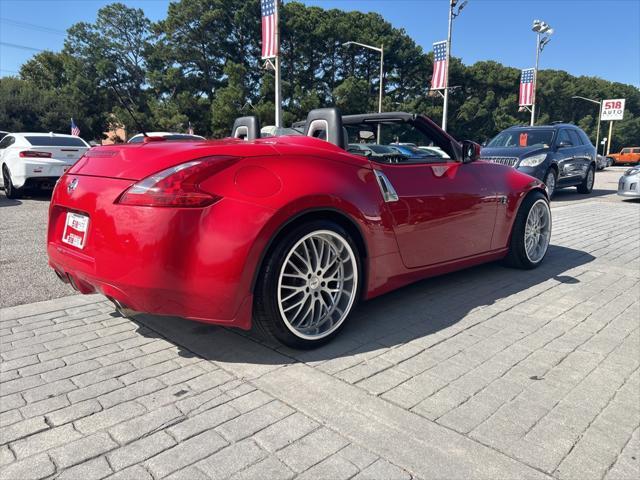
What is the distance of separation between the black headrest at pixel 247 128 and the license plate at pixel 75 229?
156cm

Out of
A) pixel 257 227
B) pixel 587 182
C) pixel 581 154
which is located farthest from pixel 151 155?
pixel 587 182

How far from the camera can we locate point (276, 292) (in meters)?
2.54

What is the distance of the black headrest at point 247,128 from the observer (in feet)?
12.6

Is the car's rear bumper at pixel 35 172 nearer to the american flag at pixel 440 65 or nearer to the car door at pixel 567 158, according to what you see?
the car door at pixel 567 158

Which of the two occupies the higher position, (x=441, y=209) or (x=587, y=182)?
(x=441, y=209)

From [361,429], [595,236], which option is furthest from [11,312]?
[595,236]

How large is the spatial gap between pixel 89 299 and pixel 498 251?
11.5 feet

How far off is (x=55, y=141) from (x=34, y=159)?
820 millimetres

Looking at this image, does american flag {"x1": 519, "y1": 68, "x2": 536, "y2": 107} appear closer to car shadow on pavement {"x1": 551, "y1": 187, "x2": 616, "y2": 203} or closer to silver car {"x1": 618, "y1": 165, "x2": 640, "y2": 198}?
car shadow on pavement {"x1": 551, "y1": 187, "x2": 616, "y2": 203}

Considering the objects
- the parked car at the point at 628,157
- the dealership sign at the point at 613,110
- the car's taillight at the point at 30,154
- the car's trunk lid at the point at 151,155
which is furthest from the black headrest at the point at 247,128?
the dealership sign at the point at 613,110

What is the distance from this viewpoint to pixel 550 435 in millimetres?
1973

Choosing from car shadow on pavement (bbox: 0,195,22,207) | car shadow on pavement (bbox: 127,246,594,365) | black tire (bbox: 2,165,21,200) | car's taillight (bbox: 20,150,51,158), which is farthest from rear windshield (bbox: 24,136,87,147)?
car shadow on pavement (bbox: 127,246,594,365)

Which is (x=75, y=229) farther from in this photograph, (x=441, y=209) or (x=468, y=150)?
(x=468, y=150)

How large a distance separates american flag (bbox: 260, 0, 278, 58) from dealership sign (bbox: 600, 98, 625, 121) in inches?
1871
